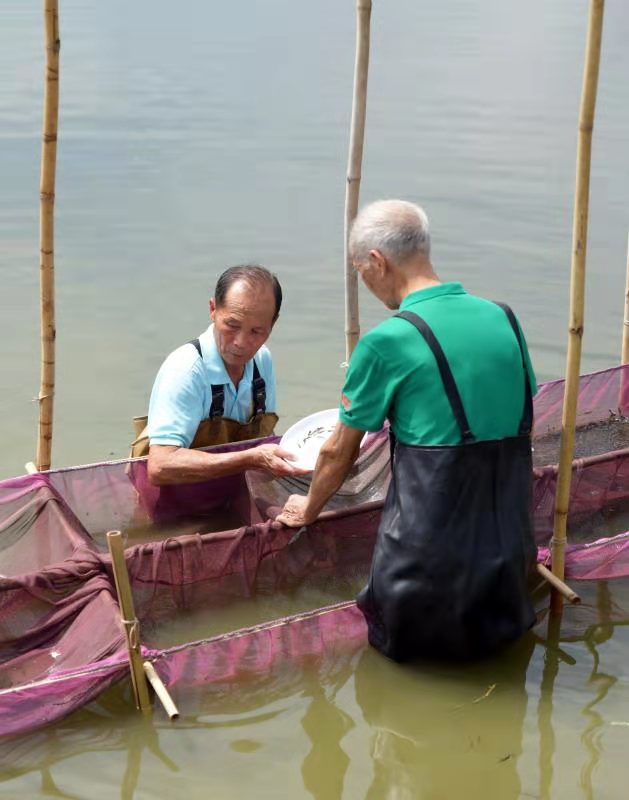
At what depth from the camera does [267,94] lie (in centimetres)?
1675

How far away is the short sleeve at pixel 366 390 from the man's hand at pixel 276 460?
2.30 ft

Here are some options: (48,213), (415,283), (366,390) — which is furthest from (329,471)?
(48,213)

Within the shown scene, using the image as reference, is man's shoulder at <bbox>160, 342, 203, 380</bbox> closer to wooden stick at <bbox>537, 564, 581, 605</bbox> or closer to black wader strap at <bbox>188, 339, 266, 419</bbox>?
black wader strap at <bbox>188, 339, 266, 419</bbox>

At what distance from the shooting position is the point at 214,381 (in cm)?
459

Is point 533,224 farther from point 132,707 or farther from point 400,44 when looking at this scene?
point 400,44

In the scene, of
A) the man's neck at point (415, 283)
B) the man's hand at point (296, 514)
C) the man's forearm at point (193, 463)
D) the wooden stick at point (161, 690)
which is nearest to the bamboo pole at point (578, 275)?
the man's neck at point (415, 283)

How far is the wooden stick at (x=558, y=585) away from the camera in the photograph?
4.18 metres

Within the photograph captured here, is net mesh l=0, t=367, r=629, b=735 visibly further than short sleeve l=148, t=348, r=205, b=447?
No

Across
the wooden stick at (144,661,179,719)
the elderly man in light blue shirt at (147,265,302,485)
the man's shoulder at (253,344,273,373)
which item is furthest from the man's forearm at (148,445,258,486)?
the wooden stick at (144,661,179,719)

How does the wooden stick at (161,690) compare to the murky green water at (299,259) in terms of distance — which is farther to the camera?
the murky green water at (299,259)

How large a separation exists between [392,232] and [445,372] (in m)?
0.50

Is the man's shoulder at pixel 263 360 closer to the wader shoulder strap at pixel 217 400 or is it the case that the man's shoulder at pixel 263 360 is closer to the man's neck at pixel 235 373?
the man's neck at pixel 235 373

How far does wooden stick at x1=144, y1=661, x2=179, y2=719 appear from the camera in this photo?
3477 mm

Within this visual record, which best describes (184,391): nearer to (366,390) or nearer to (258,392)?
(258,392)
